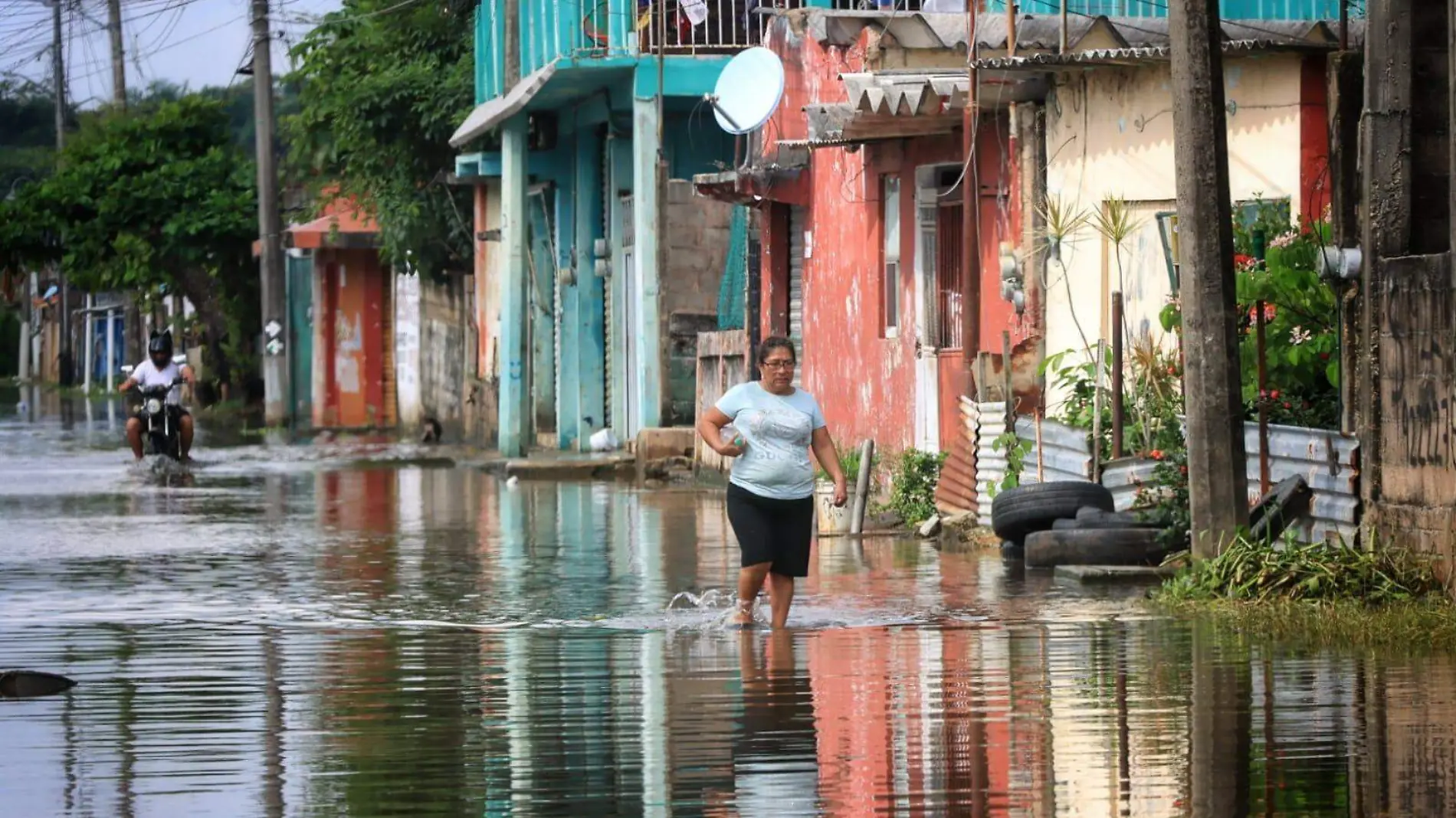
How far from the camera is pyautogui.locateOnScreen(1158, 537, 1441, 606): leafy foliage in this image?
1149 cm

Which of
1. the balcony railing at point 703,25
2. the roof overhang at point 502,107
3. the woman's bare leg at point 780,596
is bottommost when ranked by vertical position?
the woman's bare leg at point 780,596

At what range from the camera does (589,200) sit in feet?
104

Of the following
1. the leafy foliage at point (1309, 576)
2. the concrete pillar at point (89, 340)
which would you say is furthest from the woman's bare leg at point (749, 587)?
the concrete pillar at point (89, 340)

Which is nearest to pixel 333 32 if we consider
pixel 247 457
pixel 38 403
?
pixel 247 457

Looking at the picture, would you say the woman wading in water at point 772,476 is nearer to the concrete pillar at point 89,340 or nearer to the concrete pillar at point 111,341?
the concrete pillar at point 89,340

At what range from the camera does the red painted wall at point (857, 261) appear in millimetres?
19125

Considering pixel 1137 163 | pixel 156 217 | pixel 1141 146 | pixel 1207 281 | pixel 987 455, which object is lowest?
pixel 987 455

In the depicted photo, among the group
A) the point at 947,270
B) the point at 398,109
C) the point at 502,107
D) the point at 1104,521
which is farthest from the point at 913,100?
the point at 398,109

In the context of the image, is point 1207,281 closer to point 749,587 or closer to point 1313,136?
point 749,587

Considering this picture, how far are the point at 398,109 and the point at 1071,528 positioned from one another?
2328 centimetres

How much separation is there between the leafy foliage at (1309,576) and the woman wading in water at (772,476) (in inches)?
76.7

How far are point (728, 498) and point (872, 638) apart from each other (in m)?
1.17

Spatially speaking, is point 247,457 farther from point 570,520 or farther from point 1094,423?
point 1094,423

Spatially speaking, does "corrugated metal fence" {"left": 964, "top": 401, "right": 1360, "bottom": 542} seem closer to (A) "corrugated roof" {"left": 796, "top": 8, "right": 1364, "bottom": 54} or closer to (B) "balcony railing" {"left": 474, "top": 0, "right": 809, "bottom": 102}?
(A) "corrugated roof" {"left": 796, "top": 8, "right": 1364, "bottom": 54}
